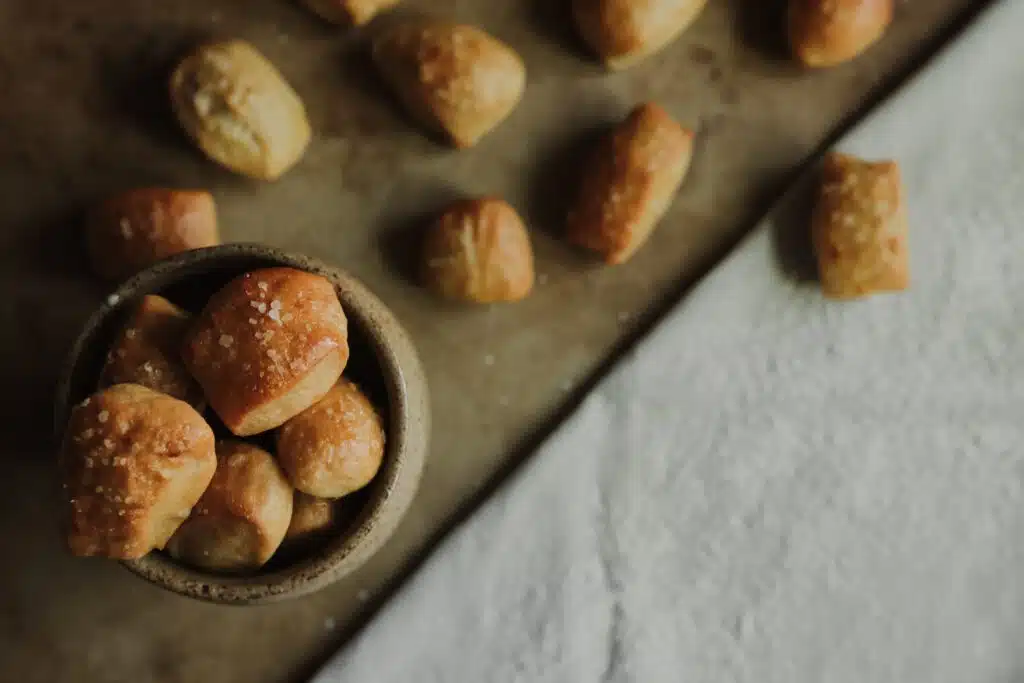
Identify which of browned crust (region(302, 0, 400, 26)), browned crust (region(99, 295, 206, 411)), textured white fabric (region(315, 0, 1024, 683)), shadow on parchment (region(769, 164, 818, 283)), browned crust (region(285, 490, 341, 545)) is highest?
browned crust (region(302, 0, 400, 26))

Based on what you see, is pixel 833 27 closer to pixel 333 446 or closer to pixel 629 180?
pixel 629 180

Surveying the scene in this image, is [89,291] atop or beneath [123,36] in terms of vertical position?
beneath

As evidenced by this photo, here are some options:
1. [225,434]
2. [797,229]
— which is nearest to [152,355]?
[225,434]

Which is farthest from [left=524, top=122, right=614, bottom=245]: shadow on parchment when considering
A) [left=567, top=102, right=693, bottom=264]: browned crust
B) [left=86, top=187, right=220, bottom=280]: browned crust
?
[left=86, top=187, right=220, bottom=280]: browned crust

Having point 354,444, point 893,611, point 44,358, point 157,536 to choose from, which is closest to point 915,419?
point 893,611

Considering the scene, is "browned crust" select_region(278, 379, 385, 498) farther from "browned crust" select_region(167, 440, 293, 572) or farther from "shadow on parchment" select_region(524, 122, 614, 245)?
"shadow on parchment" select_region(524, 122, 614, 245)

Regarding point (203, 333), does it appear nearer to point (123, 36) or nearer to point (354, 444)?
point (354, 444)

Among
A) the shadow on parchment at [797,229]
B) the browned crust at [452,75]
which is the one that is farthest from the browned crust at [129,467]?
the shadow on parchment at [797,229]
